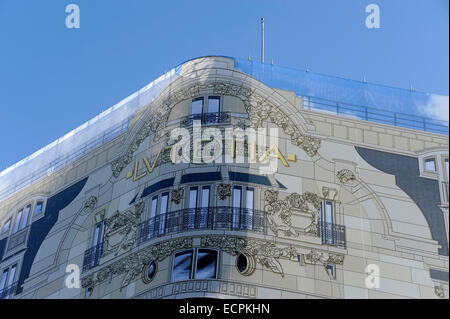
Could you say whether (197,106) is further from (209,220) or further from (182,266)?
(182,266)

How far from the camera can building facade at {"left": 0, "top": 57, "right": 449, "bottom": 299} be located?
4088 cm

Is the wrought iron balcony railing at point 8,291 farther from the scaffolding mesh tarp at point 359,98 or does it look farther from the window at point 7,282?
the scaffolding mesh tarp at point 359,98

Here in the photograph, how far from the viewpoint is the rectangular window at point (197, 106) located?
4453cm

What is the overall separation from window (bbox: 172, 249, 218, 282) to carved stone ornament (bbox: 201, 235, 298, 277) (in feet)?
1.32

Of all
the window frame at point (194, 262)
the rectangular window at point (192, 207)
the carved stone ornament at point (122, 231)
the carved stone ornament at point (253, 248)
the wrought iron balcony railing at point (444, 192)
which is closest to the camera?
the window frame at point (194, 262)

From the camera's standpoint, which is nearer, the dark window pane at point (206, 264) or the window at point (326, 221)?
A: the dark window pane at point (206, 264)

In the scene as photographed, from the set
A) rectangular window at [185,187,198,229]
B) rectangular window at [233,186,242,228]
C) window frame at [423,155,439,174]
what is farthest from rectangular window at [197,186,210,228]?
window frame at [423,155,439,174]

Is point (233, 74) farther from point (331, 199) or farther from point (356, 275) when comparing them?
point (356, 275)

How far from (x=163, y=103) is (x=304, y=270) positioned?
972cm

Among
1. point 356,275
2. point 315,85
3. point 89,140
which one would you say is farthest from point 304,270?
point 89,140

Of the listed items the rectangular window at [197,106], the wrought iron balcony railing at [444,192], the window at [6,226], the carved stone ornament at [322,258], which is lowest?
the carved stone ornament at [322,258]

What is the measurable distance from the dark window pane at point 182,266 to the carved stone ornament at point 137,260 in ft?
0.97

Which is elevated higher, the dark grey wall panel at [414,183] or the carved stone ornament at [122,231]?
the dark grey wall panel at [414,183]

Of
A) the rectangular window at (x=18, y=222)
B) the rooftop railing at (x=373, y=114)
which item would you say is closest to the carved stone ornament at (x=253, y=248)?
the rooftop railing at (x=373, y=114)
